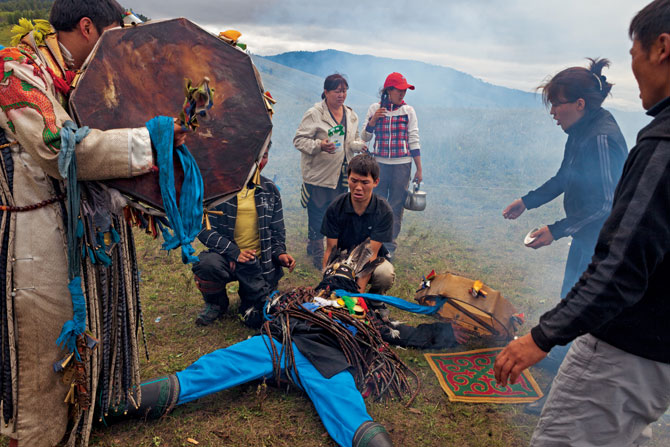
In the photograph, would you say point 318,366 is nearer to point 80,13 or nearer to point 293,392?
point 293,392

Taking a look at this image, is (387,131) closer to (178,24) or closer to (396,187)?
(396,187)

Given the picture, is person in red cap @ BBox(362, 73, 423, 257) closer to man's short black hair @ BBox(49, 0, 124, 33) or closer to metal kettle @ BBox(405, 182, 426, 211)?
metal kettle @ BBox(405, 182, 426, 211)

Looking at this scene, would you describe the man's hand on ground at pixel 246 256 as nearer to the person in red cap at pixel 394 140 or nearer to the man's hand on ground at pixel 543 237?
the man's hand on ground at pixel 543 237

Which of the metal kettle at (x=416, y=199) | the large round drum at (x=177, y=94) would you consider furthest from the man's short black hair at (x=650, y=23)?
the metal kettle at (x=416, y=199)

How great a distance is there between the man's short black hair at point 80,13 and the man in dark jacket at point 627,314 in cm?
209

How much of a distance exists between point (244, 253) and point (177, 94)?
207cm

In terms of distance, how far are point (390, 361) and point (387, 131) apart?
3.68 m

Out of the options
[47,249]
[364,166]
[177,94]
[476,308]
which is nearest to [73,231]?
[47,249]

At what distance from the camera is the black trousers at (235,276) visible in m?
3.68

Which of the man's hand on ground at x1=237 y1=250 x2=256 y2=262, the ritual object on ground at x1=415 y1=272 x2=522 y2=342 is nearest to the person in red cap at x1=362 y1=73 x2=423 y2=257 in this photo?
the ritual object on ground at x1=415 y1=272 x2=522 y2=342

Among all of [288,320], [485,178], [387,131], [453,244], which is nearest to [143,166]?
[288,320]

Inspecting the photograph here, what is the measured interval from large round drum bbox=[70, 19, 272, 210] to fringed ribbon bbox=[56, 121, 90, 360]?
137mm

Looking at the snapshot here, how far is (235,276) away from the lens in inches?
150

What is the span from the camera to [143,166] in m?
1.67
